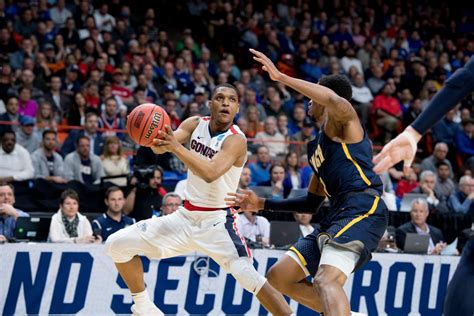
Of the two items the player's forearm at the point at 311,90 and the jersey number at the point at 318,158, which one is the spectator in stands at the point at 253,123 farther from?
the player's forearm at the point at 311,90

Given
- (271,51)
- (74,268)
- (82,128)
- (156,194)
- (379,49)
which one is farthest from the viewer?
(379,49)

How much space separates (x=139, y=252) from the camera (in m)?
6.92

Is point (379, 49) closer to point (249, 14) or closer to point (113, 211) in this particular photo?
point (249, 14)

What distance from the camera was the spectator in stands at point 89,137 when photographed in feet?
40.3

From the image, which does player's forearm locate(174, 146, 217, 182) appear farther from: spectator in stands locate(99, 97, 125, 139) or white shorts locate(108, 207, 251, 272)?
spectator in stands locate(99, 97, 125, 139)

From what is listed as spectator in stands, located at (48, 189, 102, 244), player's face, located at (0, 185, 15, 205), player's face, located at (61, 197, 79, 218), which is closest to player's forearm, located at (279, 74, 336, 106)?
spectator in stands, located at (48, 189, 102, 244)

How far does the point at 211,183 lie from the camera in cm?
700

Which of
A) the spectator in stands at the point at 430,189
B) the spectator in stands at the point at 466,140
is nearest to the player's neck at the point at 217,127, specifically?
the spectator in stands at the point at 430,189

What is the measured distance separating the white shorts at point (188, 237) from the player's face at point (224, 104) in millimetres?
804

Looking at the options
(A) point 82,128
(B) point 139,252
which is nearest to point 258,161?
(A) point 82,128

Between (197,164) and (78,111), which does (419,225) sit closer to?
(197,164)

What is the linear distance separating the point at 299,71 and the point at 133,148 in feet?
20.4

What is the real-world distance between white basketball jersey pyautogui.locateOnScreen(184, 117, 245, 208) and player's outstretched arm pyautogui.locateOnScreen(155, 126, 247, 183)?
185mm

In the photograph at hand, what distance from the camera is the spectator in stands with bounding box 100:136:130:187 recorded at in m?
11.7
